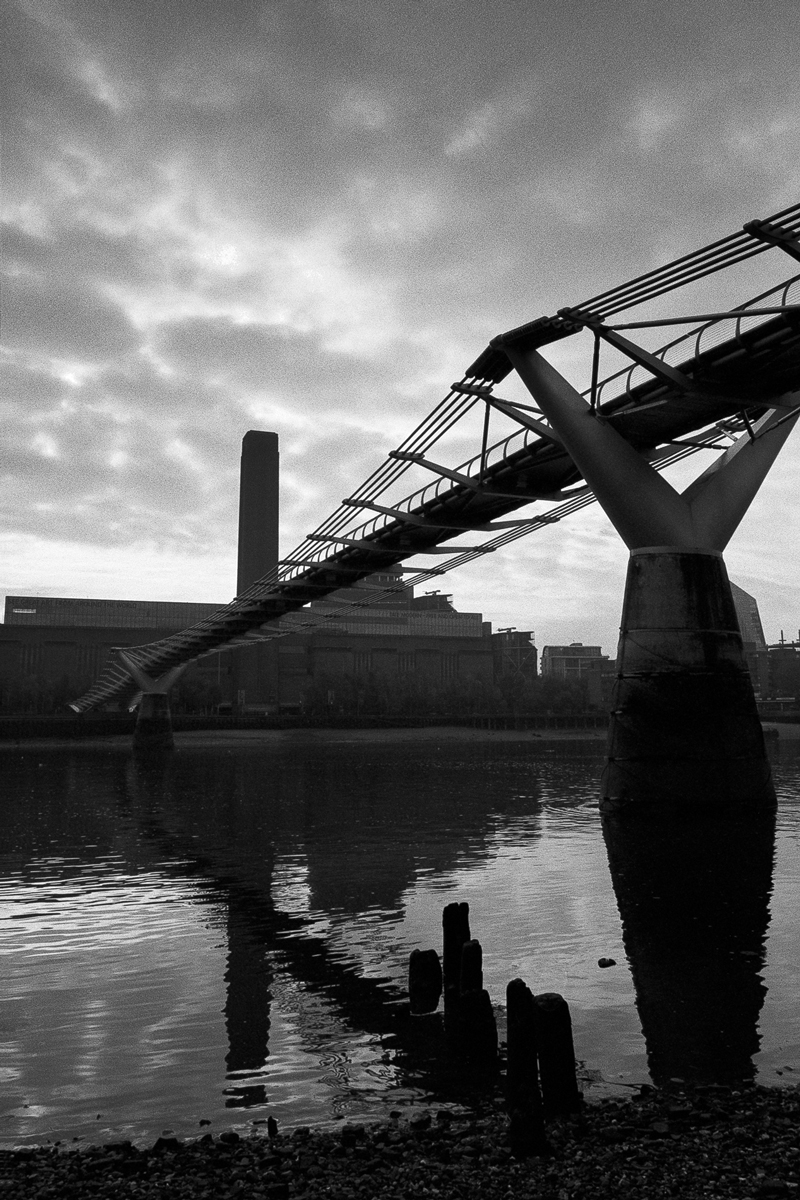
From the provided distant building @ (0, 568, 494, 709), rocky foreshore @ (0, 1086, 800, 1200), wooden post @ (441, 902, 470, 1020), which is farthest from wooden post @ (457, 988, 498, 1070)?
distant building @ (0, 568, 494, 709)

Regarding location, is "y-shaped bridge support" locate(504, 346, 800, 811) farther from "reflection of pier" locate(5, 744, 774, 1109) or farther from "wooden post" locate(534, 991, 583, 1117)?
"wooden post" locate(534, 991, 583, 1117)

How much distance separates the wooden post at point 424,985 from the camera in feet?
35.7

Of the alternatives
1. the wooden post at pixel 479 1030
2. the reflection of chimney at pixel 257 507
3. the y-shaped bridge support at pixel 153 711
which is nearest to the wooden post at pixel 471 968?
the wooden post at pixel 479 1030

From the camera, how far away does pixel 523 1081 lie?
292 inches

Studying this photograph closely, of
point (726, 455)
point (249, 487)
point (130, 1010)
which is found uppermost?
point (249, 487)

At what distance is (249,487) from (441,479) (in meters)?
120

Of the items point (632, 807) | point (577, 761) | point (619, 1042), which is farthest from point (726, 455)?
point (577, 761)

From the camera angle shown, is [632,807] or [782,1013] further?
[632,807]

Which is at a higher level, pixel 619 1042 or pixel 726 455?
pixel 726 455

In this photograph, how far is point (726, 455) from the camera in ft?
86.8

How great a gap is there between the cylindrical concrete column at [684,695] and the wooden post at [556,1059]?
16.9 m

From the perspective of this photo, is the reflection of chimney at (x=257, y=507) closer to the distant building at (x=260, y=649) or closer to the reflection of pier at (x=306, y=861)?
the distant building at (x=260, y=649)

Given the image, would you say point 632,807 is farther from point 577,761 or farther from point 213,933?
point 577,761

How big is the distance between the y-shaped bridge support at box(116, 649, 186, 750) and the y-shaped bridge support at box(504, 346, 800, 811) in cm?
7128
